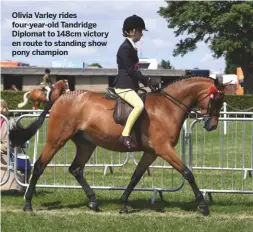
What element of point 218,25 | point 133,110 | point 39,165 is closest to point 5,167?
point 39,165

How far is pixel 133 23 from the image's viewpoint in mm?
7934

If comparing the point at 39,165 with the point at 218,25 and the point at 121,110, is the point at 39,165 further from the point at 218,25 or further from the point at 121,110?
the point at 218,25

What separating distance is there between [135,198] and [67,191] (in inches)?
49.9

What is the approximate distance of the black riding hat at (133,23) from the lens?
7.94 m

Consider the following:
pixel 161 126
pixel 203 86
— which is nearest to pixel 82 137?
pixel 161 126

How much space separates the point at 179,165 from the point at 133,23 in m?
2.11

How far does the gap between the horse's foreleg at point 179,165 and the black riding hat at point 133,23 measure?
68.0 inches

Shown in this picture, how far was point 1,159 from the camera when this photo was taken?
928cm

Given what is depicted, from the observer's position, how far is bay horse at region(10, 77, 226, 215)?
25.6ft

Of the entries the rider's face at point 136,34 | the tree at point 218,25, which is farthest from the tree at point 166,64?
the rider's face at point 136,34

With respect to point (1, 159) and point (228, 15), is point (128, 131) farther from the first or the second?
point (228, 15)

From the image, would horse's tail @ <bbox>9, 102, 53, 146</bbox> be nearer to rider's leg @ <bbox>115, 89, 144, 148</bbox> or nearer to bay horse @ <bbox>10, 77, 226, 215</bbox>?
bay horse @ <bbox>10, 77, 226, 215</bbox>

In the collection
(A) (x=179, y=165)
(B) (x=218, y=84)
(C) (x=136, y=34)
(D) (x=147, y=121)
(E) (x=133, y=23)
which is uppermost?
(E) (x=133, y=23)

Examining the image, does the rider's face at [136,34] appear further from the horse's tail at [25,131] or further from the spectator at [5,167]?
the spectator at [5,167]
